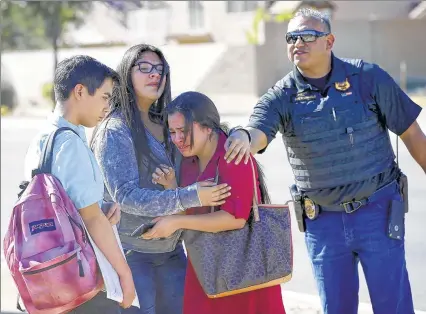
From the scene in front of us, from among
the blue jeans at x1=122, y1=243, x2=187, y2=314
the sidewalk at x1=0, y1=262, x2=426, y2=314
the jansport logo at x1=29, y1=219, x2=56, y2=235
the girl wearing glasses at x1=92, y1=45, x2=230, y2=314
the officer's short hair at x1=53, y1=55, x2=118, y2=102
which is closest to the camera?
the jansport logo at x1=29, y1=219, x2=56, y2=235

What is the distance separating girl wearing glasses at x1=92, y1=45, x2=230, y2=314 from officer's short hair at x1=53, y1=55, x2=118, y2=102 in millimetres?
391

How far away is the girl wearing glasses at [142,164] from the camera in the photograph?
10.7 feet

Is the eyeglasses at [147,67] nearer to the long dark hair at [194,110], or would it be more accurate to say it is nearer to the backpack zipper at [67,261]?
the long dark hair at [194,110]

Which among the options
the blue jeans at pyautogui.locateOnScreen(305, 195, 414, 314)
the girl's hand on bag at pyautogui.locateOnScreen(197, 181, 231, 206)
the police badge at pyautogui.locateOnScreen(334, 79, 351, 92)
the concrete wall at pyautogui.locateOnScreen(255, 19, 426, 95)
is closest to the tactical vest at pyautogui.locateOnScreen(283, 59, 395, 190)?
the police badge at pyautogui.locateOnScreen(334, 79, 351, 92)

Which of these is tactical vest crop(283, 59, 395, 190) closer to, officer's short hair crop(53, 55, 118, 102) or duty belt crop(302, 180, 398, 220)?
duty belt crop(302, 180, 398, 220)

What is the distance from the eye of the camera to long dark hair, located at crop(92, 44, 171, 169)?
340 cm

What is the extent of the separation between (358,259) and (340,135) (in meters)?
0.60

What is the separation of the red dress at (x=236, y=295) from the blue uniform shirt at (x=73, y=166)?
0.46 metres

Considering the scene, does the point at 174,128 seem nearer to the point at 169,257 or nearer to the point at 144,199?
the point at 144,199

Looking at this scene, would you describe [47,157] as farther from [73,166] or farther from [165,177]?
[165,177]

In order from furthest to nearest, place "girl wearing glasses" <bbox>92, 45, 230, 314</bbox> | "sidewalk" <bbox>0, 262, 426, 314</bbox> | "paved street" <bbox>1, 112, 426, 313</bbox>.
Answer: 1. "paved street" <bbox>1, 112, 426, 313</bbox>
2. "sidewalk" <bbox>0, 262, 426, 314</bbox>
3. "girl wearing glasses" <bbox>92, 45, 230, 314</bbox>

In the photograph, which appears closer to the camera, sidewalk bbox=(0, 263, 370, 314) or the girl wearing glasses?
the girl wearing glasses

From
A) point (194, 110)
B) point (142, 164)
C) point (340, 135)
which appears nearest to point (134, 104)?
point (142, 164)

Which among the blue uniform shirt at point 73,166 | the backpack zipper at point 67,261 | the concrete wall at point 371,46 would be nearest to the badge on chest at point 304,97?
the blue uniform shirt at point 73,166
